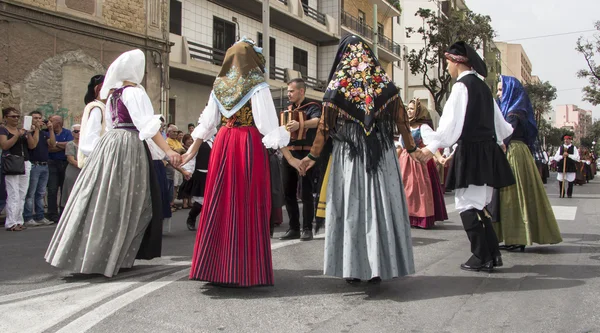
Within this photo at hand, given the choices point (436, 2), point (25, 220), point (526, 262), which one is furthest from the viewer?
point (436, 2)

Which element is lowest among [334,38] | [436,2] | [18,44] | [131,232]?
[131,232]

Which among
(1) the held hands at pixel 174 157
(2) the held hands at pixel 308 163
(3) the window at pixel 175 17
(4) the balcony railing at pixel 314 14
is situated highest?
(4) the balcony railing at pixel 314 14

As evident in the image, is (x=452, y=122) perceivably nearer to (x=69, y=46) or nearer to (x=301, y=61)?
(x=69, y=46)

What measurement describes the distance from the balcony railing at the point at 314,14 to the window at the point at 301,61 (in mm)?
1795

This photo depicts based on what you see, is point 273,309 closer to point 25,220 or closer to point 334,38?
point 25,220

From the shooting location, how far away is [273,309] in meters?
4.02

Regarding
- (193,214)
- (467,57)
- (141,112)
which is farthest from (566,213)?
(141,112)

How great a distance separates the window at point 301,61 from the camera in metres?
28.1

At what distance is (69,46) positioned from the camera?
1549 centimetres

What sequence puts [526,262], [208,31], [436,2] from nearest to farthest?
[526,262] → [208,31] → [436,2]

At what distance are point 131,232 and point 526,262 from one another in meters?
3.95

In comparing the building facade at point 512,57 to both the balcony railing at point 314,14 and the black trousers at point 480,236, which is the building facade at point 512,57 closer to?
the balcony railing at point 314,14

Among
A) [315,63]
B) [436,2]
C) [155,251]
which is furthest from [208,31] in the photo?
[436,2]

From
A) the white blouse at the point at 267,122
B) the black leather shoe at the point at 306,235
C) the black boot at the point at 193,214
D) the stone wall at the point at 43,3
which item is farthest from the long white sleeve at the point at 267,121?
the stone wall at the point at 43,3
